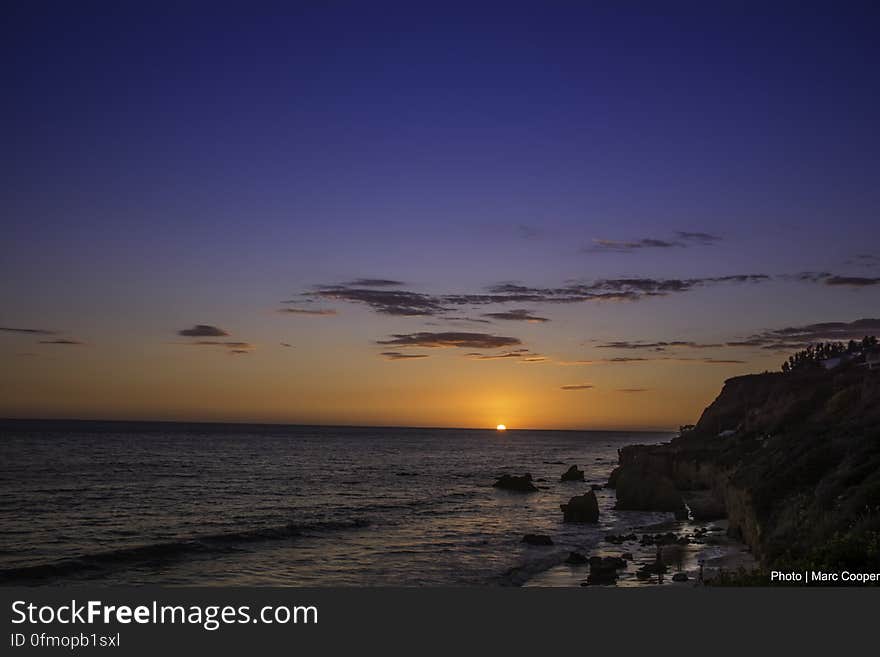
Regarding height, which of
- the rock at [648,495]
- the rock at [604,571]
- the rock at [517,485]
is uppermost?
the rock at [604,571]

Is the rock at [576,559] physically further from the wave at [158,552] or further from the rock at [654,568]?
the wave at [158,552]

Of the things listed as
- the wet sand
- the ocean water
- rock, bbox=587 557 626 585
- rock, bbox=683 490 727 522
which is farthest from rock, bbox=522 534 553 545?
rock, bbox=683 490 727 522

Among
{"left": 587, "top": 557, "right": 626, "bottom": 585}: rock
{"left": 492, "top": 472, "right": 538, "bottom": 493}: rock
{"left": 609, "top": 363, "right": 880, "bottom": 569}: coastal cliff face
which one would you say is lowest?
{"left": 492, "top": 472, "right": 538, "bottom": 493}: rock

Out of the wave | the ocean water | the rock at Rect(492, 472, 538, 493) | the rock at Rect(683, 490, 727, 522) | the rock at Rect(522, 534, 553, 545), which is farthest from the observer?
the rock at Rect(492, 472, 538, 493)

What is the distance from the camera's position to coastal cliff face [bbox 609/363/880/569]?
17.8 m

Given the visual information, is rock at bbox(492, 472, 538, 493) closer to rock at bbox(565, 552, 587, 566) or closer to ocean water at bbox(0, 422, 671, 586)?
ocean water at bbox(0, 422, 671, 586)

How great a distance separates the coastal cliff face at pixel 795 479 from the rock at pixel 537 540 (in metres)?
11.3

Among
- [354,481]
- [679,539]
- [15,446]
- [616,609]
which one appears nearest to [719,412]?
[354,481]

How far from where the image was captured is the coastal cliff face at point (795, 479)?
17.8 m

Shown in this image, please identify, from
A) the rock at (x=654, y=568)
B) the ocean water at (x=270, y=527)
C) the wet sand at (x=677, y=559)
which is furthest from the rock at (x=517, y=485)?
the rock at (x=654, y=568)

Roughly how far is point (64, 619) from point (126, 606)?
3.22ft

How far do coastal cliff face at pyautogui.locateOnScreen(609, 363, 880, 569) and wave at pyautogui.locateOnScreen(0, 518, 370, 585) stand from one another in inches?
1046

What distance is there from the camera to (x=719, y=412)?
10181 cm

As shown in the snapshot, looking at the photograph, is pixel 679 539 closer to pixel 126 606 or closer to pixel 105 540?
pixel 105 540
